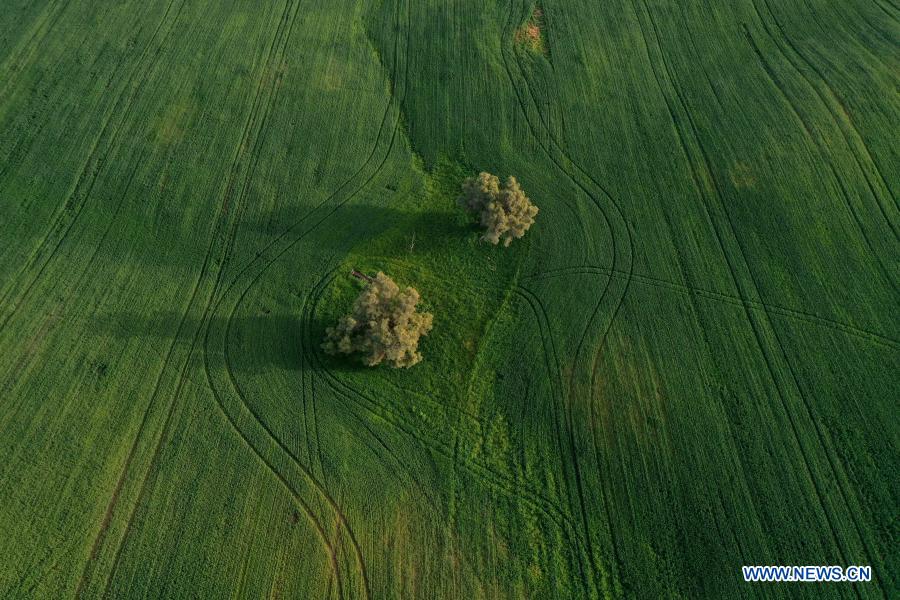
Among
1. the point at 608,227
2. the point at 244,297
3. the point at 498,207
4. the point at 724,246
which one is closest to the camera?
the point at 244,297

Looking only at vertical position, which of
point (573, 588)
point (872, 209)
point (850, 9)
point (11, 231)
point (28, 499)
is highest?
point (850, 9)

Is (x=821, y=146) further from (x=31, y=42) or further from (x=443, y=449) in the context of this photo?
(x=31, y=42)

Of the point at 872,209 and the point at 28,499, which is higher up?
the point at 872,209

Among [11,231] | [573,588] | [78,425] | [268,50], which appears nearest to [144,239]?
[11,231]

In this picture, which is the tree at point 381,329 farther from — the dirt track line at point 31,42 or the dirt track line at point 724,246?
the dirt track line at point 31,42

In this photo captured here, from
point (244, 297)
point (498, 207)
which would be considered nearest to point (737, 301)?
point (498, 207)

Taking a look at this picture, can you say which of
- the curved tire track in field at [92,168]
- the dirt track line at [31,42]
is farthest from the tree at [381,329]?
the dirt track line at [31,42]

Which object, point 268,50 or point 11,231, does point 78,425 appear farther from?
point 268,50
